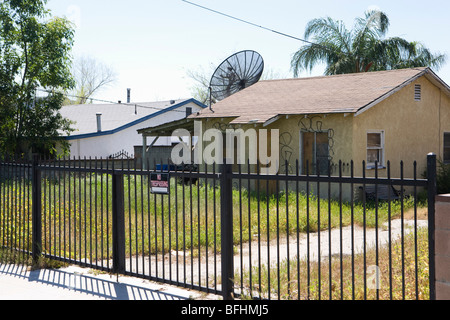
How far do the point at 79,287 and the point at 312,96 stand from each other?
12.8 m

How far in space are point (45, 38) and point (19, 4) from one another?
1.61 metres

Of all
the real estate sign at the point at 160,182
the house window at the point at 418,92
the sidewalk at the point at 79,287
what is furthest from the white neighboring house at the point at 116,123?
the real estate sign at the point at 160,182

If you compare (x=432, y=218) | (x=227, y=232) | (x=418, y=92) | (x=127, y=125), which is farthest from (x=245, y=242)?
(x=127, y=125)

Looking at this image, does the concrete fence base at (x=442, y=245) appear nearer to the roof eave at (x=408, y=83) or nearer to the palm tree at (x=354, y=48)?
the roof eave at (x=408, y=83)

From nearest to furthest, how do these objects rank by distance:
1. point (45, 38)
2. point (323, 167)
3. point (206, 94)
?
1. point (323, 167)
2. point (45, 38)
3. point (206, 94)

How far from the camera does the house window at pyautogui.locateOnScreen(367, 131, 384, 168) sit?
53.9 feet

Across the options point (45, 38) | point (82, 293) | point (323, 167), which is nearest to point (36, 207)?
point (82, 293)

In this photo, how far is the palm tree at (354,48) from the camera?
28.5 m

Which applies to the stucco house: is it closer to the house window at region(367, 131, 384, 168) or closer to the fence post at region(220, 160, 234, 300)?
the house window at region(367, 131, 384, 168)

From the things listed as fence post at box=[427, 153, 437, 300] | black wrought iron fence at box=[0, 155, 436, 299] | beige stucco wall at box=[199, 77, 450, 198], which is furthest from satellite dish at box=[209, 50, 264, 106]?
fence post at box=[427, 153, 437, 300]

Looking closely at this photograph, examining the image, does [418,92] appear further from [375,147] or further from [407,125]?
[375,147]
